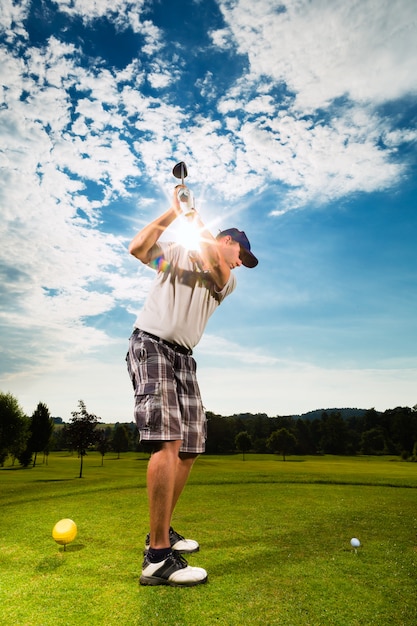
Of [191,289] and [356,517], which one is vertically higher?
[191,289]

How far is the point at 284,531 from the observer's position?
15.1 ft

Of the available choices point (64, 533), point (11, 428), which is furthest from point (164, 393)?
point (11, 428)

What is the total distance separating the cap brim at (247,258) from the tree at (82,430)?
103ft

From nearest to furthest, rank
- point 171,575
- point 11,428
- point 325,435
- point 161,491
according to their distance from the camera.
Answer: point 171,575 → point 161,491 → point 11,428 → point 325,435

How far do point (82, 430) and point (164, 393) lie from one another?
105 ft

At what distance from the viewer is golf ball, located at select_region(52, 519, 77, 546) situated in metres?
3.87

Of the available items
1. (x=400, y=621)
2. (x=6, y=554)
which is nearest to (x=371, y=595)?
(x=400, y=621)

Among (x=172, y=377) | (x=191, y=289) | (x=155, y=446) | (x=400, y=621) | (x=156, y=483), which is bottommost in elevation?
(x=400, y=621)

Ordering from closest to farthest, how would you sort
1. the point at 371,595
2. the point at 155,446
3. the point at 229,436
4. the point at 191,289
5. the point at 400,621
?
1. the point at 400,621
2. the point at 371,595
3. the point at 155,446
4. the point at 191,289
5. the point at 229,436

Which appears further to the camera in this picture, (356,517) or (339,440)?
(339,440)

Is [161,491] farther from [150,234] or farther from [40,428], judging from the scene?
[40,428]

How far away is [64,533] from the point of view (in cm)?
389

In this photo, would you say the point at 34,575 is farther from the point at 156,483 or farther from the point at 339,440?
the point at 339,440

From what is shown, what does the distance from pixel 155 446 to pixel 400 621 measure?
199 centimetres
